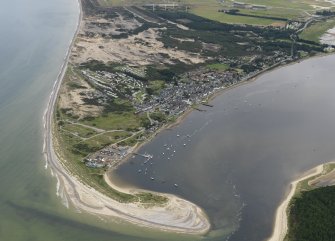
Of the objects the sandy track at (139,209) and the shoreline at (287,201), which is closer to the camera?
the shoreline at (287,201)

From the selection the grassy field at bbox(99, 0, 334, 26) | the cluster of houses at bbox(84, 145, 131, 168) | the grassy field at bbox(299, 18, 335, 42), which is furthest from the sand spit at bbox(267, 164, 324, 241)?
the grassy field at bbox(99, 0, 334, 26)

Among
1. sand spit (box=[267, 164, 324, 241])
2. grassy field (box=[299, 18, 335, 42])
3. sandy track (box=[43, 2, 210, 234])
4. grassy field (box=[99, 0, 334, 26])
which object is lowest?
sandy track (box=[43, 2, 210, 234])

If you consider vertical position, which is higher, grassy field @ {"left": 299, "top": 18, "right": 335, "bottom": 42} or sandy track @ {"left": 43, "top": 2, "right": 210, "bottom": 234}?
grassy field @ {"left": 299, "top": 18, "right": 335, "bottom": 42}

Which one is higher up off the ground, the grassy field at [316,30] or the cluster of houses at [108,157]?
the grassy field at [316,30]

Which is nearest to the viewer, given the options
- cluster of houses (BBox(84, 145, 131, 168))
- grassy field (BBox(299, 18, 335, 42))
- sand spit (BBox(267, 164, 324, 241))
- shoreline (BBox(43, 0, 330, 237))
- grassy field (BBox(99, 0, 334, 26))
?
sand spit (BBox(267, 164, 324, 241))

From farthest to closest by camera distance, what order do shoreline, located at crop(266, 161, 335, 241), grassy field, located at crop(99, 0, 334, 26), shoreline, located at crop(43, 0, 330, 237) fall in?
grassy field, located at crop(99, 0, 334, 26) < shoreline, located at crop(43, 0, 330, 237) < shoreline, located at crop(266, 161, 335, 241)

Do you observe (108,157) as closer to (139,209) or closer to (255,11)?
(139,209)

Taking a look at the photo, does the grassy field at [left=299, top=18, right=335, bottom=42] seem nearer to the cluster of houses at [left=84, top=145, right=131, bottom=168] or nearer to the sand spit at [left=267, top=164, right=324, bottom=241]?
the sand spit at [left=267, top=164, right=324, bottom=241]

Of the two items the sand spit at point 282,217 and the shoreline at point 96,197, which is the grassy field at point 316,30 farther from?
the sand spit at point 282,217

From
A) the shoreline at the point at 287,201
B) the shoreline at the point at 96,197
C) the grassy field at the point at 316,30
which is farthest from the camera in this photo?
the grassy field at the point at 316,30

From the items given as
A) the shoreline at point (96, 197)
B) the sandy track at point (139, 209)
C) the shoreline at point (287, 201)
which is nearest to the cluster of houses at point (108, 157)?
Answer: the shoreline at point (96, 197)
